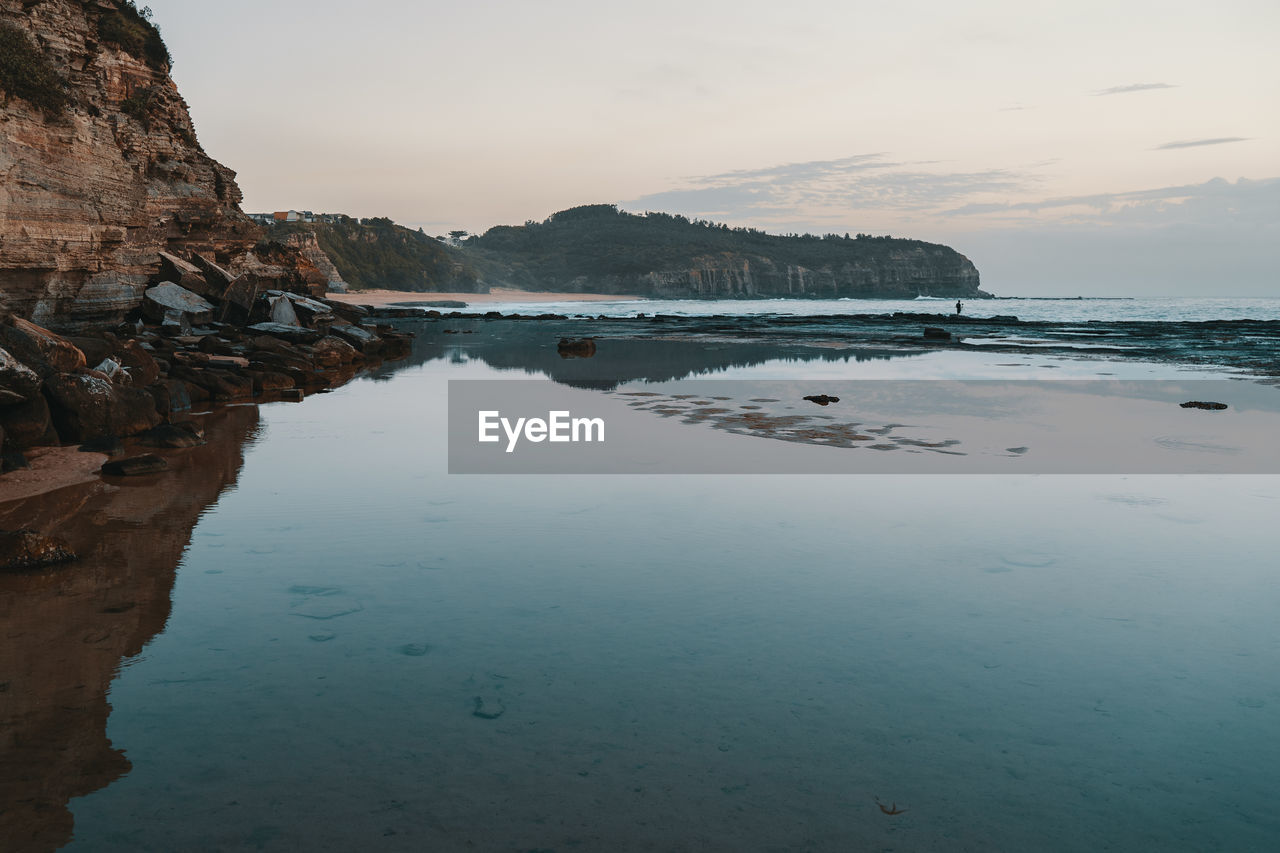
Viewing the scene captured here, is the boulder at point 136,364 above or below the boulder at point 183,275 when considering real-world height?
below

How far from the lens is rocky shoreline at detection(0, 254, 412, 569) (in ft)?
33.0

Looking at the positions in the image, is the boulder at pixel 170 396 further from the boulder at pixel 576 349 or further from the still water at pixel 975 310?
the still water at pixel 975 310

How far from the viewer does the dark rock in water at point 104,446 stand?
10.3 meters

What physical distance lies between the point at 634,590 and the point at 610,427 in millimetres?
6839

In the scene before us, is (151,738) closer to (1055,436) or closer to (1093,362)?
(1055,436)

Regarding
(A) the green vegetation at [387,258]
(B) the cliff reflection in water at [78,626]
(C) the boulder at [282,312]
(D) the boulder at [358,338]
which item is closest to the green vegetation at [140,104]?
(C) the boulder at [282,312]

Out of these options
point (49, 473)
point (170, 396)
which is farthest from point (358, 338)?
point (49, 473)

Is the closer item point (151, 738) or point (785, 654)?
point (151, 738)

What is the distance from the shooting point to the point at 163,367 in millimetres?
16781

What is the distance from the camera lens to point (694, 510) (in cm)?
767

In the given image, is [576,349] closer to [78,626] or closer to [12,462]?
[12,462]

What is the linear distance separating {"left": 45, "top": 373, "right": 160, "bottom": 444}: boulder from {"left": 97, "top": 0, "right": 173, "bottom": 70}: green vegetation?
65.2 ft

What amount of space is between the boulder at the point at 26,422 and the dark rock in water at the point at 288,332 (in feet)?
47.0

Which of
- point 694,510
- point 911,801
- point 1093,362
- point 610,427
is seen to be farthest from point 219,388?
point 1093,362
